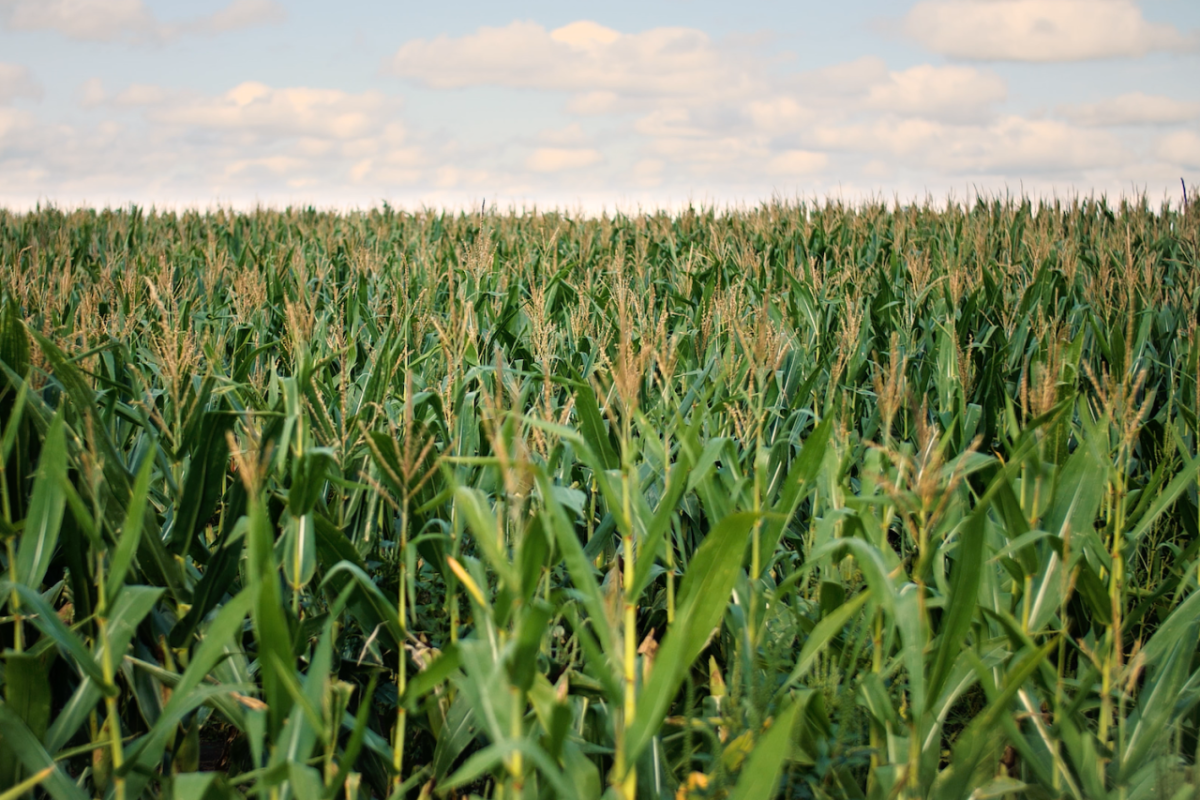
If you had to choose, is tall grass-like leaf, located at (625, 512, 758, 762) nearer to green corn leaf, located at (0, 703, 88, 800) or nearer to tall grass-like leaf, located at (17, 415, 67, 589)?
green corn leaf, located at (0, 703, 88, 800)

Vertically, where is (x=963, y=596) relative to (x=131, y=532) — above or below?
below

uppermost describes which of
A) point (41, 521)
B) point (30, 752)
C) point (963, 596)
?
point (41, 521)

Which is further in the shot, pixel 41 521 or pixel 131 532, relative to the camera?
pixel 41 521

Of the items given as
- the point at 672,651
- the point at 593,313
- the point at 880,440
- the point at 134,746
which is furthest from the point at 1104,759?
the point at 593,313

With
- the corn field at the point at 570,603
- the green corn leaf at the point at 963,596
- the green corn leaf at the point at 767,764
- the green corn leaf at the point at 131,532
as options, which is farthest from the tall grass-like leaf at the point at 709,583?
the green corn leaf at the point at 131,532

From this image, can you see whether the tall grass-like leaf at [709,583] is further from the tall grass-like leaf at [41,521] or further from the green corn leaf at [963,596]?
the tall grass-like leaf at [41,521]

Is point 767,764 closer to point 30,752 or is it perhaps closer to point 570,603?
point 570,603

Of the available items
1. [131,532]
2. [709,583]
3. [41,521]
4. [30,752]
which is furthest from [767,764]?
[41,521]

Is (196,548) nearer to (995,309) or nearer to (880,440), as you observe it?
(880,440)

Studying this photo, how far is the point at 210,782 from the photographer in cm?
126

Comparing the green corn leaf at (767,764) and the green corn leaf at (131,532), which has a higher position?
the green corn leaf at (131,532)

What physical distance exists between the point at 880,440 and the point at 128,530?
214 cm

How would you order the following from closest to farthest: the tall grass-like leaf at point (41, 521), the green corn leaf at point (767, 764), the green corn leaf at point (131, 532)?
the green corn leaf at point (767, 764), the green corn leaf at point (131, 532), the tall grass-like leaf at point (41, 521)

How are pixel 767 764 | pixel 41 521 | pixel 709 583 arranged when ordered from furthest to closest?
pixel 41 521 → pixel 709 583 → pixel 767 764
